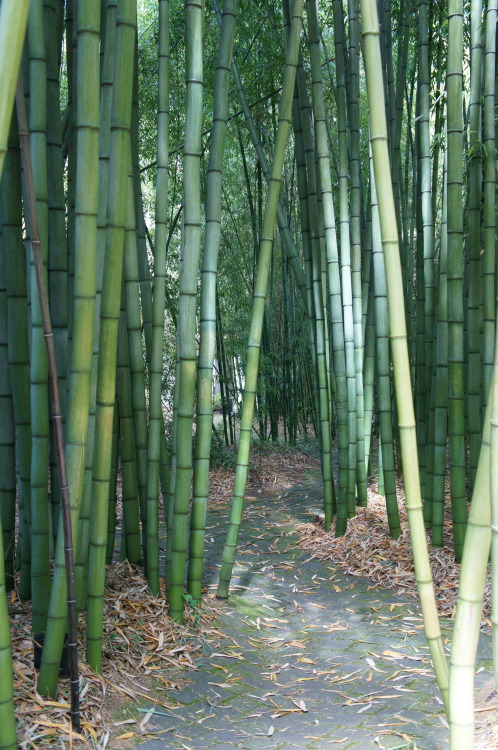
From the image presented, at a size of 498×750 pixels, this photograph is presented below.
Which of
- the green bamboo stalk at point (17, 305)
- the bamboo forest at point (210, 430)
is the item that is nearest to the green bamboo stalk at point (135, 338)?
the bamboo forest at point (210, 430)

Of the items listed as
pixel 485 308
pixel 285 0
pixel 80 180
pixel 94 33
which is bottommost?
pixel 485 308

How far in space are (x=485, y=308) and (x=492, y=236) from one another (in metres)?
0.25

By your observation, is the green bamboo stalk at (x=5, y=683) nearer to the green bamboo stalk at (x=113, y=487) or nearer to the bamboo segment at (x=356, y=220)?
the green bamboo stalk at (x=113, y=487)

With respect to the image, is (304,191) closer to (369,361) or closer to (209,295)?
(369,361)

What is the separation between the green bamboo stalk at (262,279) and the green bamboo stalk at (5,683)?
1.22m

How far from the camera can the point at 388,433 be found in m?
3.06

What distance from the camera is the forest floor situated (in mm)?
1654

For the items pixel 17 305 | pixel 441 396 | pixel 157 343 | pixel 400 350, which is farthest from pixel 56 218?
pixel 441 396

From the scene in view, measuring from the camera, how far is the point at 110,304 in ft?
5.60

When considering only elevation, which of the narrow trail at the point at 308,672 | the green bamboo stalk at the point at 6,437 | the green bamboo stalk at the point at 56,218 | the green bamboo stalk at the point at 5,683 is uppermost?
the green bamboo stalk at the point at 56,218

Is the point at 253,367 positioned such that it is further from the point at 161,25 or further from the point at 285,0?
the point at 285,0

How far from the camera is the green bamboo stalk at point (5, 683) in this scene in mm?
1229

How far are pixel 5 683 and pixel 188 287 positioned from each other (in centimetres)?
121

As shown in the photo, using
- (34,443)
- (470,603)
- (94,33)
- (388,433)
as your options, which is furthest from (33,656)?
(388,433)
